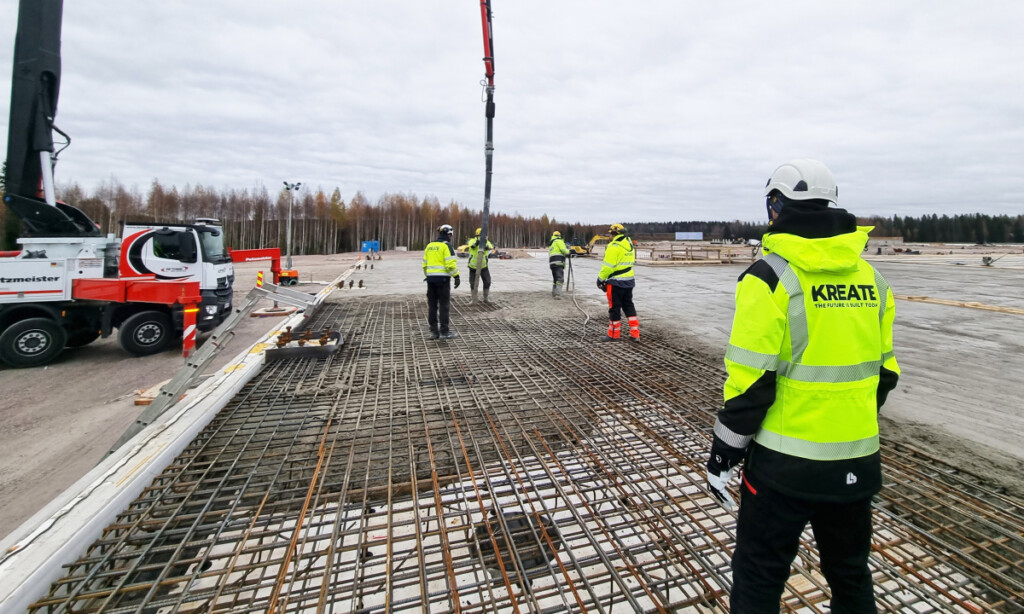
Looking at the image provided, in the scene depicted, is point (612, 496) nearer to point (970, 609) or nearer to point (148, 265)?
point (970, 609)

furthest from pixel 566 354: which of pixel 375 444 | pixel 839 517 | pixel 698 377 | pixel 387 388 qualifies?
pixel 839 517

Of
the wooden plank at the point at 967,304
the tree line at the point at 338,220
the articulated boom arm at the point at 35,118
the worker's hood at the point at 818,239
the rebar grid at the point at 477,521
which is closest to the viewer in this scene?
the worker's hood at the point at 818,239

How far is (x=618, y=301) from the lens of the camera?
6738 mm

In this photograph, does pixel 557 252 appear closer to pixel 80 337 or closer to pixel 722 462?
pixel 80 337

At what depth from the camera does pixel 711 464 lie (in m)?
1.73

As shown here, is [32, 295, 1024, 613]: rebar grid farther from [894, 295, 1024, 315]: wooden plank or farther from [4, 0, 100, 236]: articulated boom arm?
[894, 295, 1024, 315]: wooden plank

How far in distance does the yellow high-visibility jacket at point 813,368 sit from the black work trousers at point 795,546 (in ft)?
0.28

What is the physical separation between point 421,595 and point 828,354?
75.0 inches

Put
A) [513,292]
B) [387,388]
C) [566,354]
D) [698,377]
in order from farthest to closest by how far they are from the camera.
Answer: [513,292] → [566,354] → [698,377] → [387,388]

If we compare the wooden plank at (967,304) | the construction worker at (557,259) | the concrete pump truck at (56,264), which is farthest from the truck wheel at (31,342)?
the wooden plank at (967,304)

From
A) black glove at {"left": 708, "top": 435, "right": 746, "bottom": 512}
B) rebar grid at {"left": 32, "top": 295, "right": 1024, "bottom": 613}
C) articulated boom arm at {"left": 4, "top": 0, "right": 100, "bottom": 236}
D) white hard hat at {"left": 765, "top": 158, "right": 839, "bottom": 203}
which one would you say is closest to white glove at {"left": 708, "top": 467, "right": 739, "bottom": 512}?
black glove at {"left": 708, "top": 435, "right": 746, "bottom": 512}

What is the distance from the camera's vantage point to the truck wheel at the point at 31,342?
23.5ft

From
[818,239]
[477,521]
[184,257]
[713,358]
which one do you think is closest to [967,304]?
[713,358]

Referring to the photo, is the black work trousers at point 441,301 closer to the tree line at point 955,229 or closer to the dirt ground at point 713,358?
the dirt ground at point 713,358
